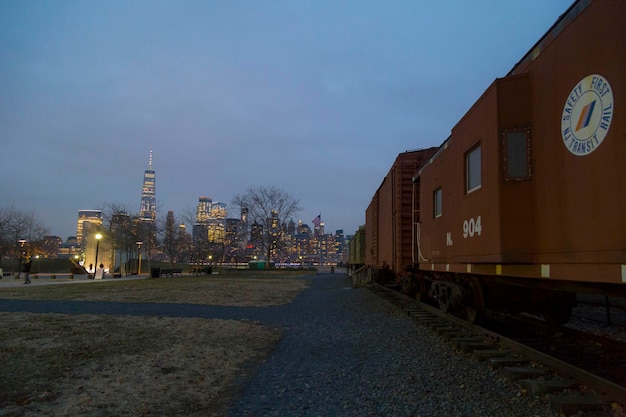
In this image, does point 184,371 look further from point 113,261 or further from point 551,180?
point 113,261

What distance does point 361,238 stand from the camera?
2723cm

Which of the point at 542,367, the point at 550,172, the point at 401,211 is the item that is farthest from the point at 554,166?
the point at 401,211

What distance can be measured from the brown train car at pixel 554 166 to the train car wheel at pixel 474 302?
3.01 ft

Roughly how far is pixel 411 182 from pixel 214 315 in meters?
6.69

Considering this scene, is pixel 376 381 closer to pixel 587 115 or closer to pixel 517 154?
pixel 517 154

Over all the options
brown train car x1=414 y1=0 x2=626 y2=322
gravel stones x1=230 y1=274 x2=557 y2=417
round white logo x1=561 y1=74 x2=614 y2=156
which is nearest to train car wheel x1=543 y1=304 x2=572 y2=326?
brown train car x1=414 y1=0 x2=626 y2=322

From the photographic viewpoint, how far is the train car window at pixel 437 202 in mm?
8087

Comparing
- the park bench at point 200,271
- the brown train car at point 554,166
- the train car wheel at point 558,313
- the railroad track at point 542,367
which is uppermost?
the brown train car at point 554,166

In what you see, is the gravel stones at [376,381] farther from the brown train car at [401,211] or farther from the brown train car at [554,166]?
the brown train car at [401,211]

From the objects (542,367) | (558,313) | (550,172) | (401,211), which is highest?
(401,211)

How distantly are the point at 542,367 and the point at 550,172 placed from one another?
2.50 meters

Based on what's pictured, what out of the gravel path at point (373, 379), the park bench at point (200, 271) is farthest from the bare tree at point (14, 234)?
the gravel path at point (373, 379)

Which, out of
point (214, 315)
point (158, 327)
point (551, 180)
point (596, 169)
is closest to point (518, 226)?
point (551, 180)

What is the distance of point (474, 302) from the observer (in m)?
7.82
